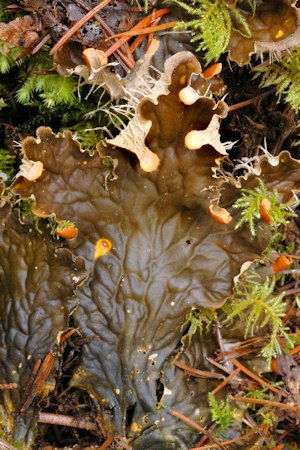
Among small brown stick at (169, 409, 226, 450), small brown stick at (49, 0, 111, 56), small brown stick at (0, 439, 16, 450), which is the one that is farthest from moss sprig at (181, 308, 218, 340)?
small brown stick at (49, 0, 111, 56)

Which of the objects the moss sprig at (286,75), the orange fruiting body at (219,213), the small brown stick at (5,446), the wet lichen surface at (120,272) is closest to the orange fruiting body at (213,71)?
the wet lichen surface at (120,272)

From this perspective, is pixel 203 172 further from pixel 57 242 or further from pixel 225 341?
pixel 225 341

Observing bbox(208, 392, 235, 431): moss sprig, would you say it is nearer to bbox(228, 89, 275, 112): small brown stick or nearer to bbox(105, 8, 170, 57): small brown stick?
bbox(228, 89, 275, 112): small brown stick

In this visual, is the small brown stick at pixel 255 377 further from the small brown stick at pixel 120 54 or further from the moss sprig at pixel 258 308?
the small brown stick at pixel 120 54

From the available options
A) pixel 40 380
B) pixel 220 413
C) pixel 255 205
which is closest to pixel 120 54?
pixel 255 205

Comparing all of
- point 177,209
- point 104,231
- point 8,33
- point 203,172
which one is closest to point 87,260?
point 104,231

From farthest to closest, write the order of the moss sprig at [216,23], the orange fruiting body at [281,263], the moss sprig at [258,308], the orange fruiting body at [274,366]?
the orange fruiting body at [274,366], the orange fruiting body at [281,263], the moss sprig at [258,308], the moss sprig at [216,23]
